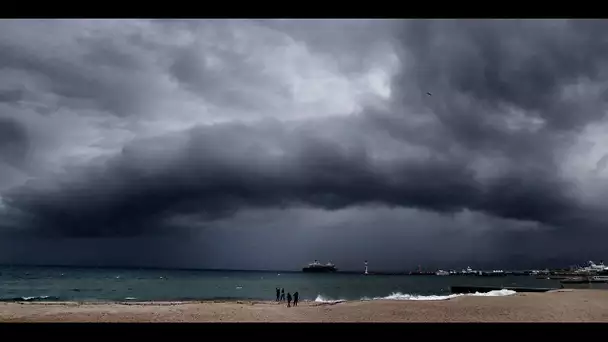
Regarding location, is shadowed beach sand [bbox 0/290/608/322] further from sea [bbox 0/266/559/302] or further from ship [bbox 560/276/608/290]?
ship [bbox 560/276/608/290]

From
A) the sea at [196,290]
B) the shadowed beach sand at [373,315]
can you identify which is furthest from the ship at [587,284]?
the shadowed beach sand at [373,315]

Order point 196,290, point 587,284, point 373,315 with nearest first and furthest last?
point 373,315 → point 196,290 → point 587,284

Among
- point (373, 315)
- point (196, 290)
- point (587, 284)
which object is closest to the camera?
point (373, 315)

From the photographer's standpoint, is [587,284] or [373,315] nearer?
[373,315]

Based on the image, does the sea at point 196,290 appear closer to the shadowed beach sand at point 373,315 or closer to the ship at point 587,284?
the ship at point 587,284

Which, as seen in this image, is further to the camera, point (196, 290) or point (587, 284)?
point (587, 284)

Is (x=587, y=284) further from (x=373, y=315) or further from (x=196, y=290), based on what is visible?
(x=373, y=315)

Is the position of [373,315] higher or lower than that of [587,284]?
higher

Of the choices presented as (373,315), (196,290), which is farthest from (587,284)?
(373,315)

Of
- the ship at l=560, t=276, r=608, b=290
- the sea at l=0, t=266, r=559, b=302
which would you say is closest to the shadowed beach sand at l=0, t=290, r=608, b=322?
the sea at l=0, t=266, r=559, b=302

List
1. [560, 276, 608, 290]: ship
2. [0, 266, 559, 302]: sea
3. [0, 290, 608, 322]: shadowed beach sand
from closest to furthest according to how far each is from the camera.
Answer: [0, 290, 608, 322]: shadowed beach sand, [0, 266, 559, 302]: sea, [560, 276, 608, 290]: ship
